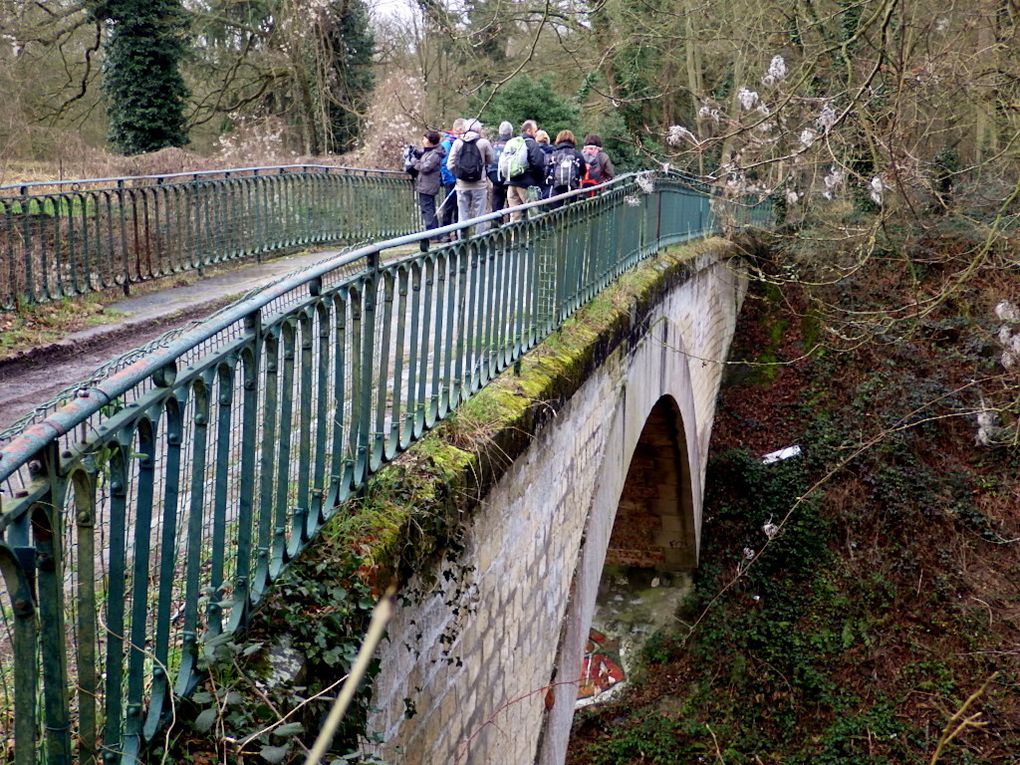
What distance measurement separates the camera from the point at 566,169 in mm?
10109

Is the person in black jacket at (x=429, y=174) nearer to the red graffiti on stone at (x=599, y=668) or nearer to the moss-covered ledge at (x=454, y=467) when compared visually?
the moss-covered ledge at (x=454, y=467)

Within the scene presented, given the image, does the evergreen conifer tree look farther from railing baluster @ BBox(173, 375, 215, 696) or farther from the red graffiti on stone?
railing baluster @ BBox(173, 375, 215, 696)

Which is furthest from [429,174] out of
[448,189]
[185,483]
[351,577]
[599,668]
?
[185,483]

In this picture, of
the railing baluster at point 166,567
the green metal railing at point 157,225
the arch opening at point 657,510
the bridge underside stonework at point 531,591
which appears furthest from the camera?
the arch opening at point 657,510

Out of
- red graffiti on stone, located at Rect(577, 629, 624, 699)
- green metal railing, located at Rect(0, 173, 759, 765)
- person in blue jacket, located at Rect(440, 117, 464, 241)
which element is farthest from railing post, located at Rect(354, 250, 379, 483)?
red graffiti on stone, located at Rect(577, 629, 624, 699)

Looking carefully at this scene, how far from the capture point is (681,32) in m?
16.7

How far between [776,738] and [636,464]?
13.2 ft

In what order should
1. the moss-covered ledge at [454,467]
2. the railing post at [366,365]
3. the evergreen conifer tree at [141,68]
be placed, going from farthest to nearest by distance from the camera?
the evergreen conifer tree at [141,68] → the railing post at [366,365] → the moss-covered ledge at [454,467]

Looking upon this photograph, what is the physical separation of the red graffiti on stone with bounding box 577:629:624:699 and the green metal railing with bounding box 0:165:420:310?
21.8 ft

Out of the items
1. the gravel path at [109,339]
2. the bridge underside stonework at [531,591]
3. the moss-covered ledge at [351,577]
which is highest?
the gravel path at [109,339]

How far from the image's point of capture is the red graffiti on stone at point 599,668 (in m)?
12.8

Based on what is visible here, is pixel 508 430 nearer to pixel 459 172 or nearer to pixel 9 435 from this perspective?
pixel 9 435

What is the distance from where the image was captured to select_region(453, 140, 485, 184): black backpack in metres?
9.59

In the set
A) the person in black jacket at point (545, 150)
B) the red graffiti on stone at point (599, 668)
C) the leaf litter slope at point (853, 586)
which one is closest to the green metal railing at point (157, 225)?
the person in black jacket at point (545, 150)
